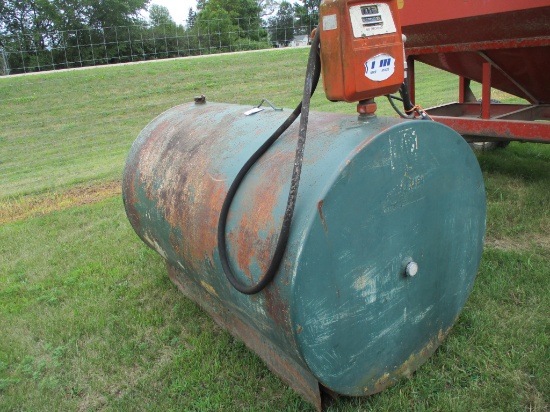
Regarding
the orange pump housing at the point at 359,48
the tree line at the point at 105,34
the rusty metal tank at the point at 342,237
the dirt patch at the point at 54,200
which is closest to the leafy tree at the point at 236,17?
the tree line at the point at 105,34

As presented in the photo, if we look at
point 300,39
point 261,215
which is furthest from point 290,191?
point 300,39

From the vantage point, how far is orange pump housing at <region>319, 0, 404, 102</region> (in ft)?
6.48

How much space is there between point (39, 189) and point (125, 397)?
5.81m

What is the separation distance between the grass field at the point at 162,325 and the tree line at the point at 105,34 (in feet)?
74.3

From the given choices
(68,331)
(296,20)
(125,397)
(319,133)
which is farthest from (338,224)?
(296,20)

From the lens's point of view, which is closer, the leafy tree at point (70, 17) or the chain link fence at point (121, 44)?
the chain link fence at point (121, 44)

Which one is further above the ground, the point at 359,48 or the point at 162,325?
the point at 359,48

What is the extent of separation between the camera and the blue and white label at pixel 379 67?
80.2 inches

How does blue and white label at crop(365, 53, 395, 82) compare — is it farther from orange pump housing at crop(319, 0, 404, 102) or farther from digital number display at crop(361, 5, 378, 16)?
digital number display at crop(361, 5, 378, 16)

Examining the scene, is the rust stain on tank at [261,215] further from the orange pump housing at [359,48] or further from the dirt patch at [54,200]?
the dirt patch at [54,200]

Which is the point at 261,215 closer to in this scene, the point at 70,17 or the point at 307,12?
the point at 70,17

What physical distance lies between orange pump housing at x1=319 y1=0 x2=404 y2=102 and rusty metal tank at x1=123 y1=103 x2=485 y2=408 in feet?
0.68

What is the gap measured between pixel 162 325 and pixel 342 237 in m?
2.02

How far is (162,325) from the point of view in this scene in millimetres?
3559
